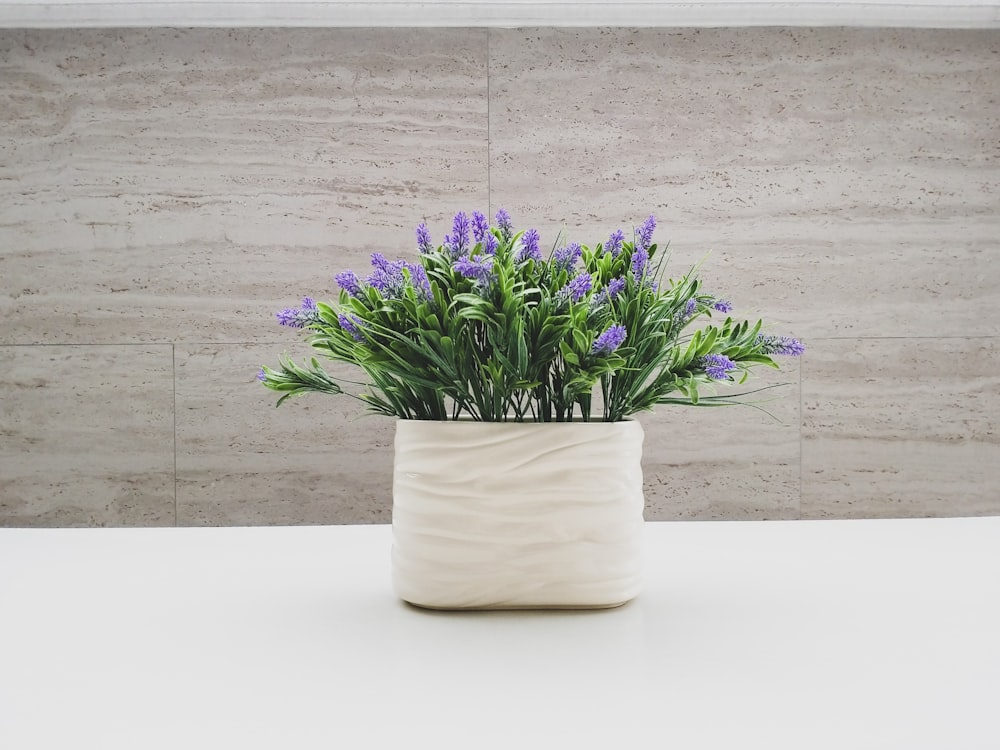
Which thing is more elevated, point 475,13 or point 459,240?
point 475,13

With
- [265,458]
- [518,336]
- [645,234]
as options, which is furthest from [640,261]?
[265,458]

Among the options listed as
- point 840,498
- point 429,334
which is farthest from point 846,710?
point 840,498

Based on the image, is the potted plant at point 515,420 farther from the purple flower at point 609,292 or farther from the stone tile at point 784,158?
the stone tile at point 784,158

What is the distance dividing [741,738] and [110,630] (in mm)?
400

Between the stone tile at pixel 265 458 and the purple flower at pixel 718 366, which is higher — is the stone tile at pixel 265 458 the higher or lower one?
the lower one

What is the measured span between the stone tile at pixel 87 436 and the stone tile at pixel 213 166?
62 mm

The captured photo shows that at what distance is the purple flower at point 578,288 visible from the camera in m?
0.52

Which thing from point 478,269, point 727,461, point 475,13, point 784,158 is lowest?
point 727,461

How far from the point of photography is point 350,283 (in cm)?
56

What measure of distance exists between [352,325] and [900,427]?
1818 mm

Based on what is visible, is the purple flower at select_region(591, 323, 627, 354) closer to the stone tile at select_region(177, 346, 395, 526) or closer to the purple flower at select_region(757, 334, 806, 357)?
the purple flower at select_region(757, 334, 806, 357)

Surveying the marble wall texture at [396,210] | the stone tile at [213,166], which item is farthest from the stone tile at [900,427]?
the stone tile at [213,166]

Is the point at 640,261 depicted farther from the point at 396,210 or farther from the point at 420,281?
the point at 396,210

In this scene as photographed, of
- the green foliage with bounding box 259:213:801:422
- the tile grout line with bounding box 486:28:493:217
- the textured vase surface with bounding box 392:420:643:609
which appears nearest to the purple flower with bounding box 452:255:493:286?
the green foliage with bounding box 259:213:801:422
